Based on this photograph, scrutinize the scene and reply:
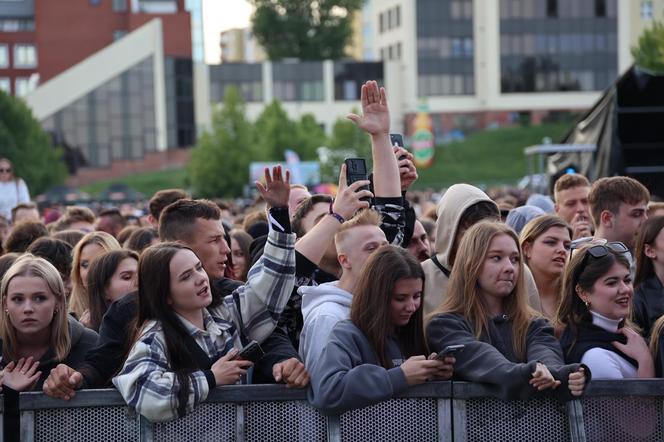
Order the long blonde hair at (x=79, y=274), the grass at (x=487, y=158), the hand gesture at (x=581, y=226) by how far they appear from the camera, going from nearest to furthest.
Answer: the long blonde hair at (x=79, y=274) → the hand gesture at (x=581, y=226) → the grass at (x=487, y=158)

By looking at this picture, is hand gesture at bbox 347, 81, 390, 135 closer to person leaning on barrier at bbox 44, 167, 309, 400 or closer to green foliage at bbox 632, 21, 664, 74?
person leaning on barrier at bbox 44, 167, 309, 400

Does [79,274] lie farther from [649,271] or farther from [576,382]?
[576,382]

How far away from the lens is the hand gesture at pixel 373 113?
6.21 metres

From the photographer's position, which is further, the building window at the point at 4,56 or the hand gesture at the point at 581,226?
the building window at the point at 4,56

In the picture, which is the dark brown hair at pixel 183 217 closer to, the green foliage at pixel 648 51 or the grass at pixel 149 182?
the green foliage at pixel 648 51

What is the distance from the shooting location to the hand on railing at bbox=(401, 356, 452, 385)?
4.64 m

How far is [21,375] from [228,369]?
2.91 ft

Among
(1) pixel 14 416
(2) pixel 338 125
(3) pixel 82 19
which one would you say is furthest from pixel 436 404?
(3) pixel 82 19

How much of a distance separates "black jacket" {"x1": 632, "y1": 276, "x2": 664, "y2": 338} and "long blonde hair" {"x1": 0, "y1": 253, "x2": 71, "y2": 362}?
2.87 m

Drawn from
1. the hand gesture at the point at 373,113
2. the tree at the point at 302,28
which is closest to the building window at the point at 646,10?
the tree at the point at 302,28

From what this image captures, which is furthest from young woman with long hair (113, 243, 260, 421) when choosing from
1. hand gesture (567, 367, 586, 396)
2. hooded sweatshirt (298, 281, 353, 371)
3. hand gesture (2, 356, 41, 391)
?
hand gesture (567, 367, 586, 396)

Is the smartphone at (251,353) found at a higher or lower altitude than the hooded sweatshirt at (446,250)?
lower

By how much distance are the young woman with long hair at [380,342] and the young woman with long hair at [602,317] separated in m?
0.76

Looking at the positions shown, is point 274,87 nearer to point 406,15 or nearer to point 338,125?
point 406,15
